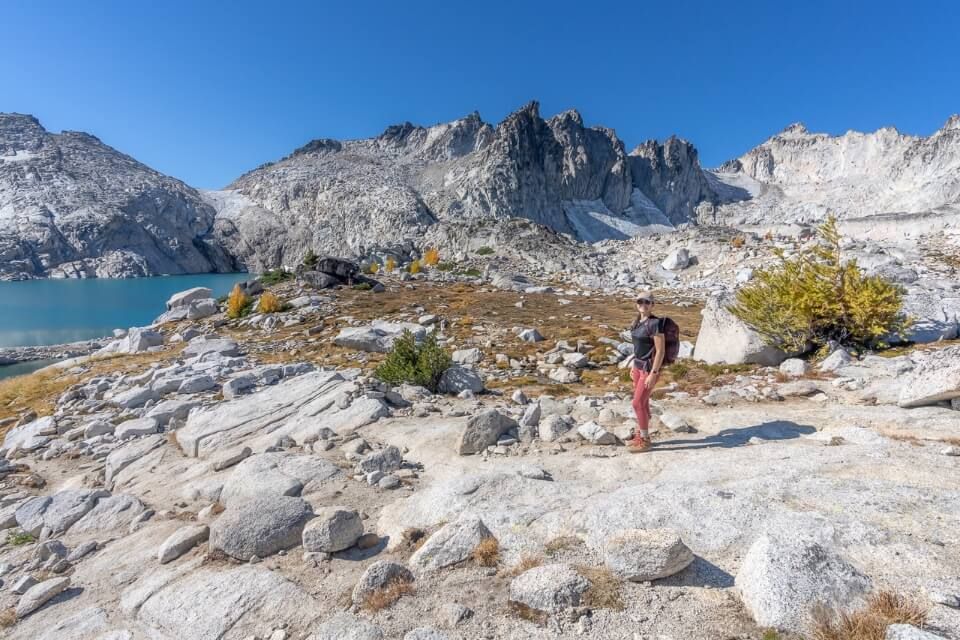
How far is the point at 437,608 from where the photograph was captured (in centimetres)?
368

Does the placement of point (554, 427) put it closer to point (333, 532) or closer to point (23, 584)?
point (333, 532)

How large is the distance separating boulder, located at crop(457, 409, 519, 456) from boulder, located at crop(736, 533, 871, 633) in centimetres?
429

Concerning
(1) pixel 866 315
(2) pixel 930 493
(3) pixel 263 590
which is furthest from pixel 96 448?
(1) pixel 866 315

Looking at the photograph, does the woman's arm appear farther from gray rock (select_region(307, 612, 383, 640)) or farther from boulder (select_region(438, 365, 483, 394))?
boulder (select_region(438, 365, 483, 394))

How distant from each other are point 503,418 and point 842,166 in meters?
255

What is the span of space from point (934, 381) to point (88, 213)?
536 feet

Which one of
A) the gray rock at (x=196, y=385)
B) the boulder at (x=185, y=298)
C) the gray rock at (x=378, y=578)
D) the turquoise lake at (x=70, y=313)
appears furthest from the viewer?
the turquoise lake at (x=70, y=313)

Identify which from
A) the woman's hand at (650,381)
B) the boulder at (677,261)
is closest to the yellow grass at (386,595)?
the woman's hand at (650,381)

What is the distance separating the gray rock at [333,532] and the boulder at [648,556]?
2.60m

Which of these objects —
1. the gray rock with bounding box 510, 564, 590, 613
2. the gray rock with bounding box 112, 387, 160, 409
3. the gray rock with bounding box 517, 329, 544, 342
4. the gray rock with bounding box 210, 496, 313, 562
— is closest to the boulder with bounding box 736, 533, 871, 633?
the gray rock with bounding box 510, 564, 590, 613

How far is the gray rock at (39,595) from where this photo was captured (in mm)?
4742

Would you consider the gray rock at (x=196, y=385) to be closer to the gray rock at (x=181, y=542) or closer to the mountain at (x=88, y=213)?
the gray rock at (x=181, y=542)

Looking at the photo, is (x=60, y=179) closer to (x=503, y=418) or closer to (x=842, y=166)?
(x=503, y=418)

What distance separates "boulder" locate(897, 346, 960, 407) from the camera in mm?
6719
